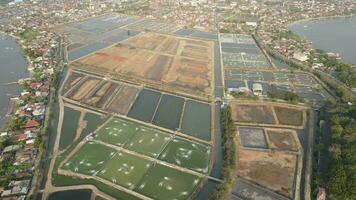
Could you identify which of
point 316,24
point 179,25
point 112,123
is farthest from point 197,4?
point 112,123

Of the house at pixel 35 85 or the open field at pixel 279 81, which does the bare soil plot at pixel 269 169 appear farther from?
the house at pixel 35 85

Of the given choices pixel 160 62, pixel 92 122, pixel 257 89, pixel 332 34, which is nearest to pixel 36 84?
pixel 92 122

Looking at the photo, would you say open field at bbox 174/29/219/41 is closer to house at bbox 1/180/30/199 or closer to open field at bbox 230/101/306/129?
open field at bbox 230/101/306/129

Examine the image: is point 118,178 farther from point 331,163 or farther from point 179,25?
point 179,25

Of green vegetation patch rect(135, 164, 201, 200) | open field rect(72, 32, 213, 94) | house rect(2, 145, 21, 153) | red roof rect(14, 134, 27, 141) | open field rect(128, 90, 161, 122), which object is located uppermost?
open field rect(72, 32, 213, 94)

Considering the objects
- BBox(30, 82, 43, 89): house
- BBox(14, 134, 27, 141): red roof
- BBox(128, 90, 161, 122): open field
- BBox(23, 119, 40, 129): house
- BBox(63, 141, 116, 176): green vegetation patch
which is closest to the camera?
BBox(63, 141, 116, 176): green vegetation patch

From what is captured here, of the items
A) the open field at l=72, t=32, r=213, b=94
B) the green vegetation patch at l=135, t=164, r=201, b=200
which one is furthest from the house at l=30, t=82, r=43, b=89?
the green vegetation patch at l=135, t=164, r=201, b=200
